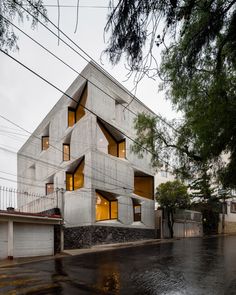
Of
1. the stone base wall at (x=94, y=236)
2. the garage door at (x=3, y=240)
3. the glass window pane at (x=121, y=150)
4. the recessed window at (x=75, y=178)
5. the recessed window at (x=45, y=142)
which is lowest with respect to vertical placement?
the stone base wall at (x=94, y=236)

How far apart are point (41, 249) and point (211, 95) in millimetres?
15018

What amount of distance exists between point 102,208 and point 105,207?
1.51 ft

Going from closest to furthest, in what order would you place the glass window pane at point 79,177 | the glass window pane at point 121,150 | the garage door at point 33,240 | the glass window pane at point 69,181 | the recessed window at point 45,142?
the garage door at point 33,240, the glass window pane at point 79,177, the glass window pane at point 69,181, the glass window pane at point 121,150, the recessed window at point 45,142

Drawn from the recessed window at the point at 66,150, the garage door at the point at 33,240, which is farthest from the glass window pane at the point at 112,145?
the garage door at the point at 33,240

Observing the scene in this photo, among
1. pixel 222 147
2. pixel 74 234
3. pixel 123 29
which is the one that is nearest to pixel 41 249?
pixel 74 234

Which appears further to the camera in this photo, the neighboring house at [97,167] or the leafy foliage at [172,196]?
the leafy foliage at [172,196]

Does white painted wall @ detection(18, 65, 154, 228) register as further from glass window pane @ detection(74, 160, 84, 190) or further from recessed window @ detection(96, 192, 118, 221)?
glass window pane @ detection(74, 160, 84, 190)

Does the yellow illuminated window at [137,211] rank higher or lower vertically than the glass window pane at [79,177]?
lower

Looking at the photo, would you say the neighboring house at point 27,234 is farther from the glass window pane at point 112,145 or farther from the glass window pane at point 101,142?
the glass window pane at point 112,145

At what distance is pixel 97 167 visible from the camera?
84.2 feet

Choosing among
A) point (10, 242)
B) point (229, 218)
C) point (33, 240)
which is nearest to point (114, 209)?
point (33, 240)

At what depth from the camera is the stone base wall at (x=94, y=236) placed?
2431 cm

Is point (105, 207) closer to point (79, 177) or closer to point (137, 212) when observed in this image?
point (79, 177)

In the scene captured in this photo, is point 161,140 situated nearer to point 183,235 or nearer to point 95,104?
point 95,104
